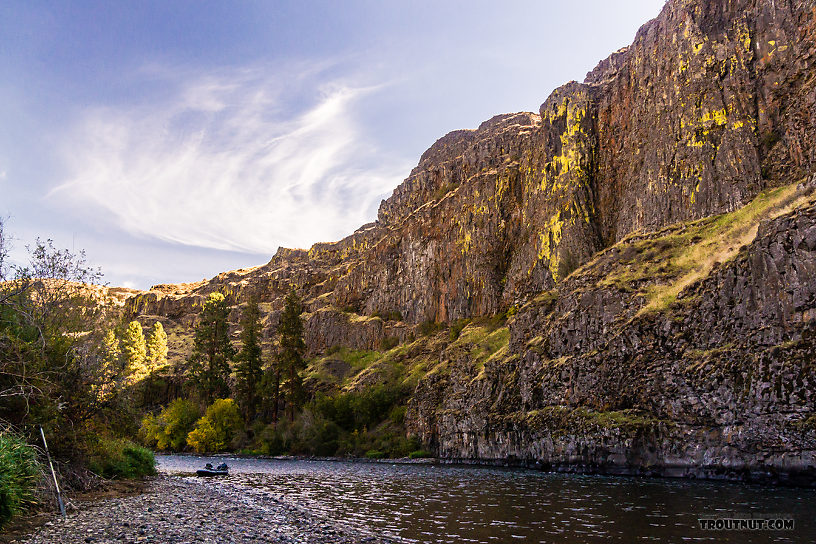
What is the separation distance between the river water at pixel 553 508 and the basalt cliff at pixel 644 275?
7.44m

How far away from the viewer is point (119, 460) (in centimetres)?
3441

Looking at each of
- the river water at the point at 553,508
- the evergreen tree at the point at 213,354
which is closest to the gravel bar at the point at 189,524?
the river water at the point at 553,508

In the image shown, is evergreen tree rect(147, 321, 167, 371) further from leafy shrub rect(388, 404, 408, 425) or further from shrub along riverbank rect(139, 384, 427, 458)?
leafy shrub rect(388, 404, 408, 425)

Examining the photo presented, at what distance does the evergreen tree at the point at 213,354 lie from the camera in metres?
115

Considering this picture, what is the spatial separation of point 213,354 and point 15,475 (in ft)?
349

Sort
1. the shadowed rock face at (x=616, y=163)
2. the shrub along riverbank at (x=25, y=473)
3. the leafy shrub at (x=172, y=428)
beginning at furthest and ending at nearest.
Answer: the leafy shrub at (x=172, y=428)
the shadowed rock face at (x=616, y=163)
the shrub along riverbank at (x=25, y=473)

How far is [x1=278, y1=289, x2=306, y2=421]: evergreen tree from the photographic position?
10753 cm

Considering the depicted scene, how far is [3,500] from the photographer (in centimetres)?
1647

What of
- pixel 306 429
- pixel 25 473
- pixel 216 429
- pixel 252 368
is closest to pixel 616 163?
pixel 306 429

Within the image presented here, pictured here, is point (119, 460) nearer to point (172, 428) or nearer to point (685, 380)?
point (685, 380)

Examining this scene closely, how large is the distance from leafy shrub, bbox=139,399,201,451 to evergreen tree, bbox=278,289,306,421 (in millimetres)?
23530

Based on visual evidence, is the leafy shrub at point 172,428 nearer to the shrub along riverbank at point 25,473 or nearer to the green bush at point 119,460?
the green bush at point 119,460

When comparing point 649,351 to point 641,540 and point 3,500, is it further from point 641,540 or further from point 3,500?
point 3,500

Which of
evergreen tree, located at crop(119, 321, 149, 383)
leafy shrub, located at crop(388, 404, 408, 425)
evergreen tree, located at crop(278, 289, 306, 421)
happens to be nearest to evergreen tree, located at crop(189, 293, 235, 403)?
evergreen tree, located at crop(278, 289, 306, 421)
